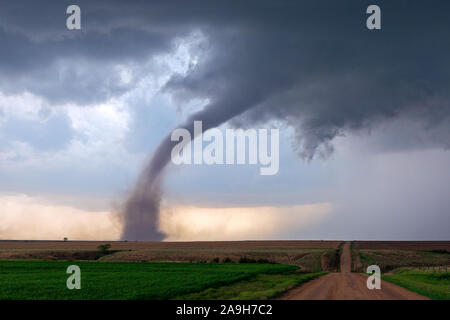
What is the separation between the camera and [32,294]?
35.1 meters

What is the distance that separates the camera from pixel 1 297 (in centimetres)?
3319

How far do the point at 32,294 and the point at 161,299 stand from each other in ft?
36.5
